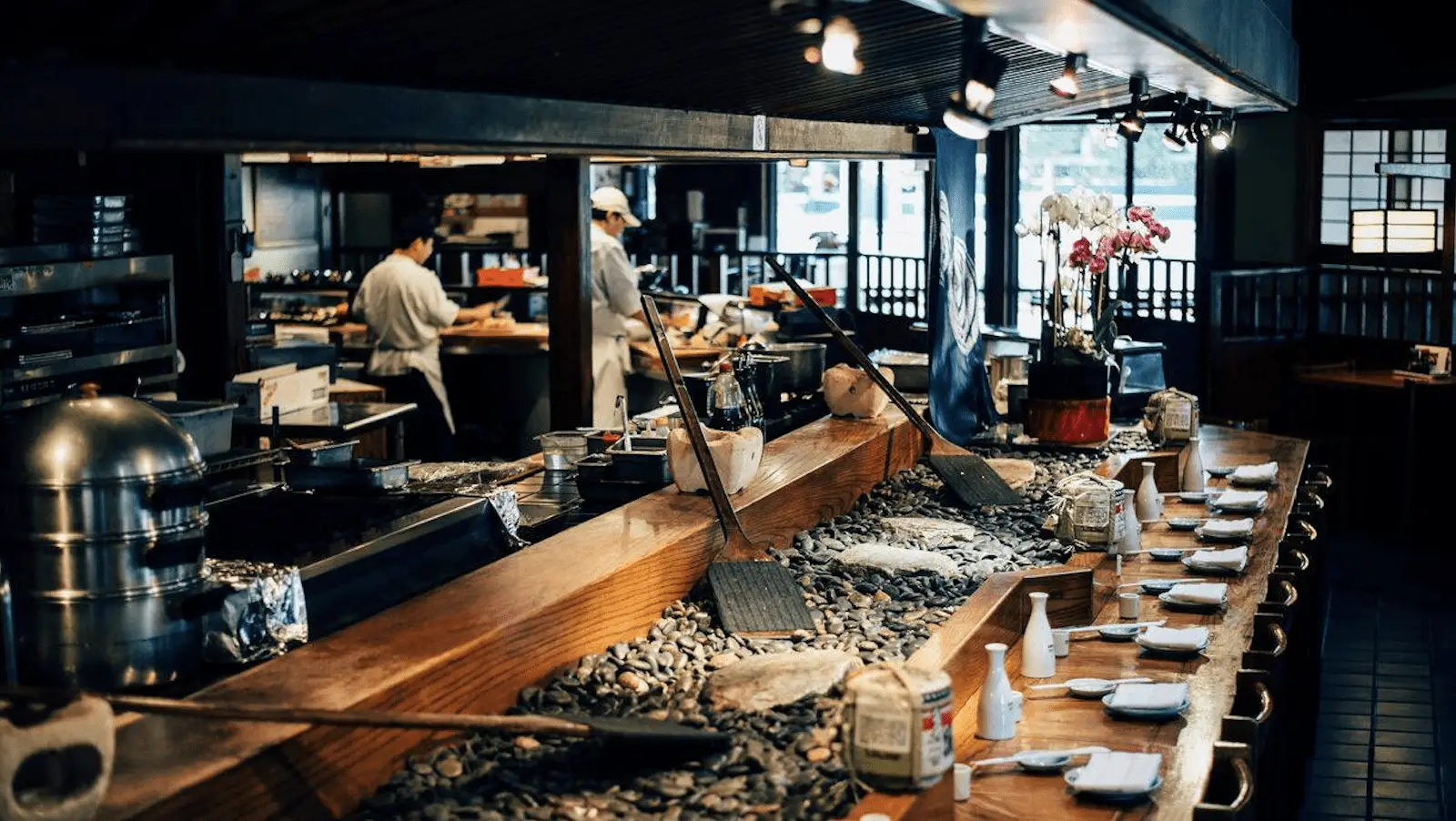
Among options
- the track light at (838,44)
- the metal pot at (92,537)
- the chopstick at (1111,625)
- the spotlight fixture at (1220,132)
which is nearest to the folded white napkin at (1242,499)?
the chopstick at (1111,625)

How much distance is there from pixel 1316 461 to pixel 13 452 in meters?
9.95

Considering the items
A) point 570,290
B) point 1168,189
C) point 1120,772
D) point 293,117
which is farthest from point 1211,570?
point 1168,189

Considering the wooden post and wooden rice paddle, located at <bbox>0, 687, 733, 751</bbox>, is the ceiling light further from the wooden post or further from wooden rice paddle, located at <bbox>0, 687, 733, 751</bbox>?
the wooden post

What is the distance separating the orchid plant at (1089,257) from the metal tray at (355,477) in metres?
3.51

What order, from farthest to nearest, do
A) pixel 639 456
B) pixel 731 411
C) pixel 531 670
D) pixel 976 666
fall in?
1. pixel 731 411
2. pixel 639 456
3. pixel 976 666
4. pixel 531 670

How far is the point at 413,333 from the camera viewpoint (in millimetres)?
10383

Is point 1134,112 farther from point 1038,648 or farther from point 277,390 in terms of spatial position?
point 277,390

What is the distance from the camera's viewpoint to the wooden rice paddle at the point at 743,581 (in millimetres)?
4207

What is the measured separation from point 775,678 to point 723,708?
18 cm

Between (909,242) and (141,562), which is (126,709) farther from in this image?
(909,242)

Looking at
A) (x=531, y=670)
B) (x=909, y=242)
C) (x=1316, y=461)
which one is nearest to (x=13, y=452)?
(x=531, y=670)

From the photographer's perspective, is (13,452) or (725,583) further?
(725,583)

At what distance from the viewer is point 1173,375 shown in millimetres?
14125

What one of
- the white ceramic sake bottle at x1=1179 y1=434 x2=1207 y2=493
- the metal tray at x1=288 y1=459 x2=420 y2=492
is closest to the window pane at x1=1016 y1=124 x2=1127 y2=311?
the white ceramic sake bottle at x1=1179 y1=434 x2=1207 y2=493
